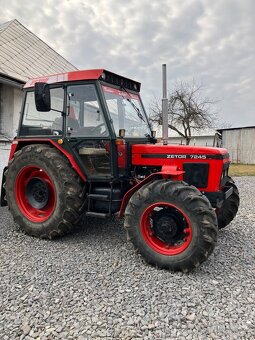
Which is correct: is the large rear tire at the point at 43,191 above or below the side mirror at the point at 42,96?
below


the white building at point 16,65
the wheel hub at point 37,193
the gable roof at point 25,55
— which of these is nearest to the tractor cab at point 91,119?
the wheel hub at point 37,193

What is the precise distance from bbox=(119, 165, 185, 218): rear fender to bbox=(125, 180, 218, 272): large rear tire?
6.8 inches

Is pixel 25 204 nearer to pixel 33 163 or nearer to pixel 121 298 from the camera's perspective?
pixel 33 163

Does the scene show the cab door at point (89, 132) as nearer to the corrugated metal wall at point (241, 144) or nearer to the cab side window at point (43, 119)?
the cab side window at point (43, 119)

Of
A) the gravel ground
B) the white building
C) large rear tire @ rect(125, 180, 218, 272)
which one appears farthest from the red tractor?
the white building

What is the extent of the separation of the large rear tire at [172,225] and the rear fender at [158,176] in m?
0.17

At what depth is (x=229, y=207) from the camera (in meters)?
4.36

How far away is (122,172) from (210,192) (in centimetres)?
120

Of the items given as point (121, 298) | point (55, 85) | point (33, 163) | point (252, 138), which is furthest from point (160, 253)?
point (252, 138)

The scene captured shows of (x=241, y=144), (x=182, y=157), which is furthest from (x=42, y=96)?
(x=241, y=144)

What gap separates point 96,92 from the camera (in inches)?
149

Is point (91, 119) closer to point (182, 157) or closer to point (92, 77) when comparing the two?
point (92, 77)

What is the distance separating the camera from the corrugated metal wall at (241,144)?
20.9 meters

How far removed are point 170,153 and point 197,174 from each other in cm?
44
